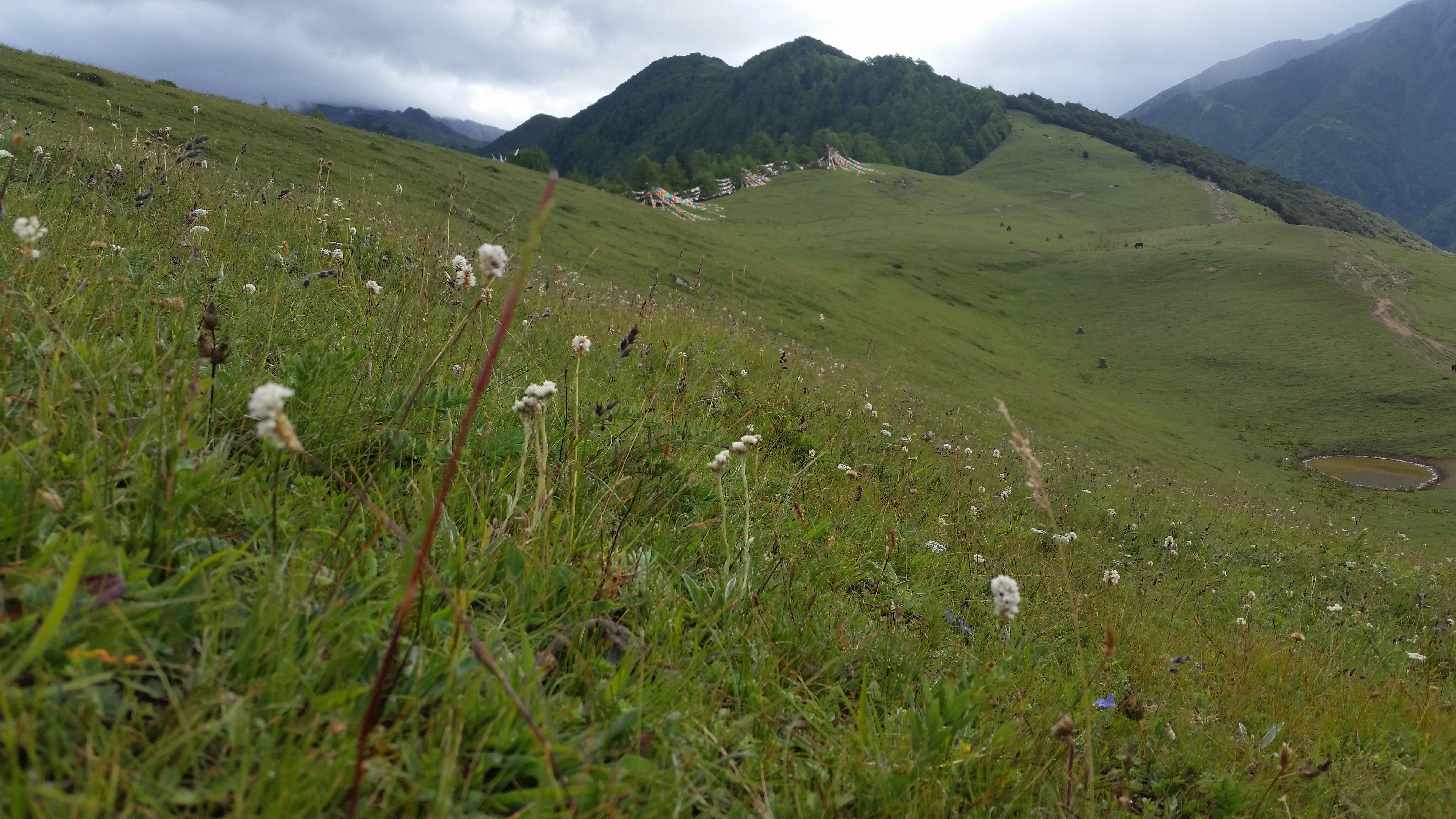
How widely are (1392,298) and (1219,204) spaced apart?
6272cm

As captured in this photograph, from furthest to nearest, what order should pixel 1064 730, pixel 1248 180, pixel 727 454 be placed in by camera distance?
1. pixel 1248 180
2. pixel 727 454
3. pixel 1064 730

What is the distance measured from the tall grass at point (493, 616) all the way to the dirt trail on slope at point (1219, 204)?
10657 cm

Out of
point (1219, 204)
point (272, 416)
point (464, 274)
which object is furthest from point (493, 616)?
point (1219, 204)

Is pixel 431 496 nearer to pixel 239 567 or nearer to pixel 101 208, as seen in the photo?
pixel 239 567

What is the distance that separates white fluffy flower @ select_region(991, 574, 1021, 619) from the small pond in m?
40.7

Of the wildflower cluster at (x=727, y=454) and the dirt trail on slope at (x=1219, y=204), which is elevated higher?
the dirt trail on slope at (x=1219, y=204)

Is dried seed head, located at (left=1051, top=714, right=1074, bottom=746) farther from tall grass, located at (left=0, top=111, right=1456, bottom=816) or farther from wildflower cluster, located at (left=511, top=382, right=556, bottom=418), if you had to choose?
wildflower cluster, located at (left=511, top=382, right=556, bottom=418)

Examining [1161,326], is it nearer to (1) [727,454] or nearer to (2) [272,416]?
(1) [727,454]

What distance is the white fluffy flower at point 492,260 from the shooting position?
1649mm

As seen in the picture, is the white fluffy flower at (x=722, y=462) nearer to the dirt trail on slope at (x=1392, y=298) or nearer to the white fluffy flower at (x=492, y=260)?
the white fluffy flower at (x=492, y=260)

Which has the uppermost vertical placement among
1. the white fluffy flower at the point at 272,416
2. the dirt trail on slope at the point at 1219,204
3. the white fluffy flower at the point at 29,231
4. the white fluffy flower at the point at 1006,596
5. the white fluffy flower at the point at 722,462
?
the dirt trail on slope at the point at 1219,204

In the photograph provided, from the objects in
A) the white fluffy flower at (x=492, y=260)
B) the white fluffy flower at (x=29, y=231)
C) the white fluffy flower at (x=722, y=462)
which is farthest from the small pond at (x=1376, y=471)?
the white fluffy flower at (x=29, y=231)

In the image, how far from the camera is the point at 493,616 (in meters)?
2.08

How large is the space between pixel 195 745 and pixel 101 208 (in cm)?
555
